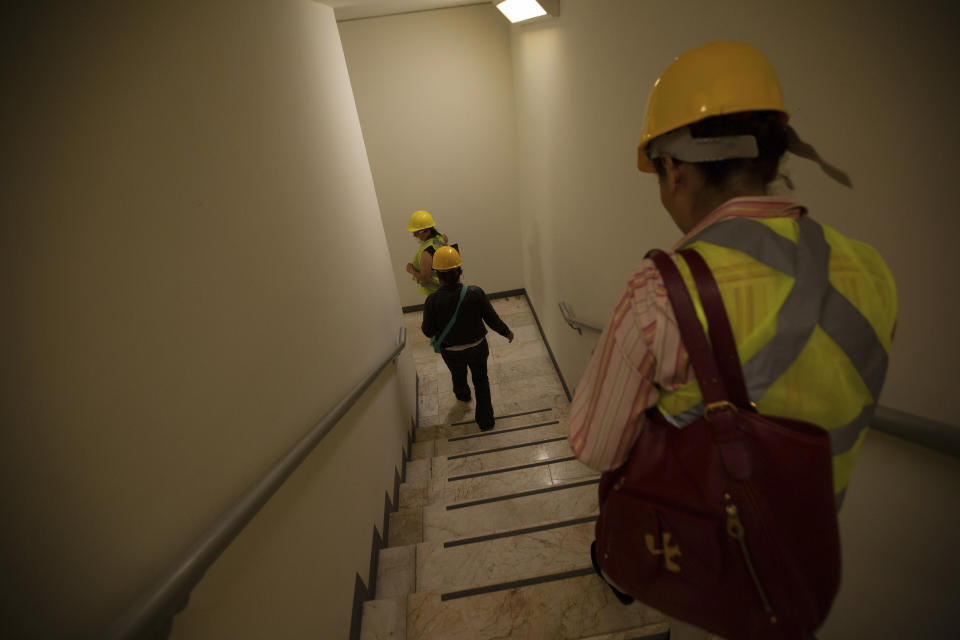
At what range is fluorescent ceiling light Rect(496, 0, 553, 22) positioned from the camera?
3387 mm

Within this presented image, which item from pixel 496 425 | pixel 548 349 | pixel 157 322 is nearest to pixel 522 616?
pixel 157 322

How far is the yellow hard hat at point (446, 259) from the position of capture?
364 cm

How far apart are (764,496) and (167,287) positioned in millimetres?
1528

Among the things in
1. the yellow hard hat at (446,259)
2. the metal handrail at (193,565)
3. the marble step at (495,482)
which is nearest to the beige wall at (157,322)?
the metal handrail at (193,565)

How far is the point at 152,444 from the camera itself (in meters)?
1.00

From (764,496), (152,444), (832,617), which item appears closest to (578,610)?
(832,617)

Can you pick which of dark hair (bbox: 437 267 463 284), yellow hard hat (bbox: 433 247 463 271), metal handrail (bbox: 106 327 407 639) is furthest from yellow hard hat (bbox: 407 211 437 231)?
metal handrail (bbox: 106 327 407 639)

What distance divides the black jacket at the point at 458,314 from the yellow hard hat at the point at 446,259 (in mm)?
205

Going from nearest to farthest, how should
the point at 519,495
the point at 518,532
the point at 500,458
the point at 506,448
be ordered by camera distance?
the point at 518,532 < the point at 519,495 < the point at 500,458 < the point at 506,448

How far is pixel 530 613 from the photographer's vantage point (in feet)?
5.78

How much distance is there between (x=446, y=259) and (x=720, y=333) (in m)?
2.98

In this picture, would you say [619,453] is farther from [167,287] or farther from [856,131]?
[167,287]

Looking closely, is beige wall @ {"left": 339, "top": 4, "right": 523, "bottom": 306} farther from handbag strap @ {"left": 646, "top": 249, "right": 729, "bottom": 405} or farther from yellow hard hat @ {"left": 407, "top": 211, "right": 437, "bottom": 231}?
handbag strap @ {"left": 646, "top": 249, "right": 729, "bottom": 405}

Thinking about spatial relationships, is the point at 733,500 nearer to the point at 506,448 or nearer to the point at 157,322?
the point at 157,322
